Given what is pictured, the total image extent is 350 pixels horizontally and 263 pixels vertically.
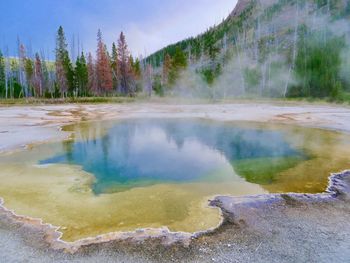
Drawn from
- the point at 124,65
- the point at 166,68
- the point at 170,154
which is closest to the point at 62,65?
the point at 124,65

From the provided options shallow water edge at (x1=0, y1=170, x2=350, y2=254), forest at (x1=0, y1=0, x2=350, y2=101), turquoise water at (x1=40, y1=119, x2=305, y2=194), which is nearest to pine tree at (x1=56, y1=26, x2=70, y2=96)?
forest at (x1=0, y1=0, x2=350, y2=101)

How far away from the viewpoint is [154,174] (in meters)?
9.77

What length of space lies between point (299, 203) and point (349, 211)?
1032 millimetres

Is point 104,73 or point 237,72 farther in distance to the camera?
point 237,72

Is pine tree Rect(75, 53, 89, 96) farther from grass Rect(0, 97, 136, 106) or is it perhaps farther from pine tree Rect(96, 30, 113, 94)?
grass Rect(0, 97, 136, 106)

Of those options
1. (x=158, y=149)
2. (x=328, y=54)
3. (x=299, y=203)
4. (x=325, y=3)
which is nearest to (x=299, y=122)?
(x=158, y=149)

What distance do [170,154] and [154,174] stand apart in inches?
117

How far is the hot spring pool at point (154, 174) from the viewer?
655 cm

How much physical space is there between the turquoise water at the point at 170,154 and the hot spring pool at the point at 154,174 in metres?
0.04

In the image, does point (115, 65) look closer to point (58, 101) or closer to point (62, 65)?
point (62, 65)

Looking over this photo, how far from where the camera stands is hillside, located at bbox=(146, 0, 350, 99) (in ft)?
139

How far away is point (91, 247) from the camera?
16.9 ft

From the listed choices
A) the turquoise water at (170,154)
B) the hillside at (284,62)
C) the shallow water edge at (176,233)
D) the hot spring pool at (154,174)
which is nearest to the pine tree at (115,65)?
the hillside at (284,62)

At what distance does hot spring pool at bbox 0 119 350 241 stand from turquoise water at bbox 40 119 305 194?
0.12 ft
